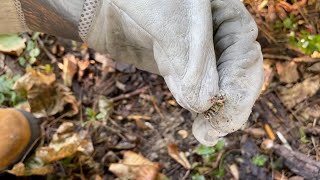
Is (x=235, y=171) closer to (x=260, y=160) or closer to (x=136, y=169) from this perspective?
(x=260, y=160)

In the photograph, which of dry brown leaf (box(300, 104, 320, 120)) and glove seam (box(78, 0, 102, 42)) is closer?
glove seam (box(78, 0, 102, 42))

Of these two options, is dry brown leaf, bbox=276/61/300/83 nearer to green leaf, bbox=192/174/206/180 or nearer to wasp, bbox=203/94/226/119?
green leaf, bbox=192/174/206/180

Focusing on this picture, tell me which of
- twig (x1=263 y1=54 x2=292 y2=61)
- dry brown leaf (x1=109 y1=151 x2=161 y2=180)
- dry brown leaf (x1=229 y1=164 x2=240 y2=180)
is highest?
twig (x1=263 y1=54 x2=292 y2=61)

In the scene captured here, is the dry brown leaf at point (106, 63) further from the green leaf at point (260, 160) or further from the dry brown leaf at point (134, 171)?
the green leaf at point (260, 160)

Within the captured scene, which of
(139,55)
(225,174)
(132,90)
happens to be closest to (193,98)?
(139,55)

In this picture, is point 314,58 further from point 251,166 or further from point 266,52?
point 251,166

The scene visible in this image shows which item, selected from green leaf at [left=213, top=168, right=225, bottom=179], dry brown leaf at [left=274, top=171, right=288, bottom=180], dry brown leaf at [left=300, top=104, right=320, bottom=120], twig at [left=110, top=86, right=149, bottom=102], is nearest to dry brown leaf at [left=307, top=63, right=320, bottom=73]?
dry brown leaf at [left=300, top=104, right=320, bottom=120]
